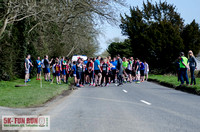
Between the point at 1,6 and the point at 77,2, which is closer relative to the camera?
the point at 1,6

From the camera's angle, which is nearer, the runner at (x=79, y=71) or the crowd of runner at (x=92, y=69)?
the runner at (x=79, y=71)

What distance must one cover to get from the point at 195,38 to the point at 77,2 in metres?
18.6

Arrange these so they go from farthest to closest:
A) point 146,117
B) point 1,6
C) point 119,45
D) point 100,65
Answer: point 119,45 → point 100,65 → point 1,6 → point 146,117

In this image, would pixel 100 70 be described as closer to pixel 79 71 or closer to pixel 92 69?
pixel 92 69

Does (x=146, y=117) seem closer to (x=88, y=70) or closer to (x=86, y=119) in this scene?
(x=86, y=119)

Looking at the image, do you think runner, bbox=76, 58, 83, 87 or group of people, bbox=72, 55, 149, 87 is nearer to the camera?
runner, bbox=76, 58, 83, 87

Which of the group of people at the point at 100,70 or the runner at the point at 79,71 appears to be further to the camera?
the group of people at the point at 100,70

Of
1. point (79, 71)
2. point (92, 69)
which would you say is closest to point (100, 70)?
point (92, 69)

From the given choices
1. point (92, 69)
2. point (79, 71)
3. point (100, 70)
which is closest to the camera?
point (79, 71)

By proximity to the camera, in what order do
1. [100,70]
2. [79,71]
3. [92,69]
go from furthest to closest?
[92,69], [100,70], [79,71]

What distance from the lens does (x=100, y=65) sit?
2400cm

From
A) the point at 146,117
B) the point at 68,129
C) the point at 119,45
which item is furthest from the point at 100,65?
the point at 119,45

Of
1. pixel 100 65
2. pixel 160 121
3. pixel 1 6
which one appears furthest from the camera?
pixel 100 65

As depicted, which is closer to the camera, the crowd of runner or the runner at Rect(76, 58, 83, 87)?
the runner at Rect(76, 58, 83, 87)
